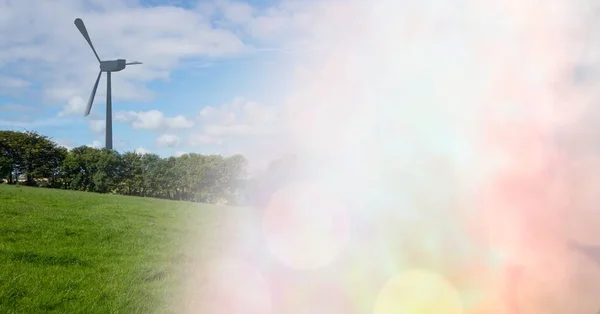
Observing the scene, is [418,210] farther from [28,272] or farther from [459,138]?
[28,272]

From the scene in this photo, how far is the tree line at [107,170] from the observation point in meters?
55.4

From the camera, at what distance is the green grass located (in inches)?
253

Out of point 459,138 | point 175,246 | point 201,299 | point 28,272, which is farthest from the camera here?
point 175,246

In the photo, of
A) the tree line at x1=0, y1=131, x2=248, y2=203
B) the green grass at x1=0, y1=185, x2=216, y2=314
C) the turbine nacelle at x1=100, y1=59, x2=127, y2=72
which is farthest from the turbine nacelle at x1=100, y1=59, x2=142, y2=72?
the green grass at x1=0, y1=185, x2=216, y2=314

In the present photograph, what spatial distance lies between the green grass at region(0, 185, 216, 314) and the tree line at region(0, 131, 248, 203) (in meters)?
41.7

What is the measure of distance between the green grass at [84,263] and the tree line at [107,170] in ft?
137

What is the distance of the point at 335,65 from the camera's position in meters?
6.47

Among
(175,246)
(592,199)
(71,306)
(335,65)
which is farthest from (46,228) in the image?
(592,199)

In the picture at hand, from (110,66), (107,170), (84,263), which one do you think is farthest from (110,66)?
(84,263)

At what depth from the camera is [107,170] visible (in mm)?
56406

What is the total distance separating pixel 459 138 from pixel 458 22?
4.72 feet

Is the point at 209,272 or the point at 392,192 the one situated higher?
the point at 392,192

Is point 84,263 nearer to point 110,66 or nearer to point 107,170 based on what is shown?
point 107,170

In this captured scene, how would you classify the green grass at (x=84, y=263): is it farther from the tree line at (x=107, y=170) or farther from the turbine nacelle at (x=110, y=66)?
the turbine nacelle at (x=110, y=66)
